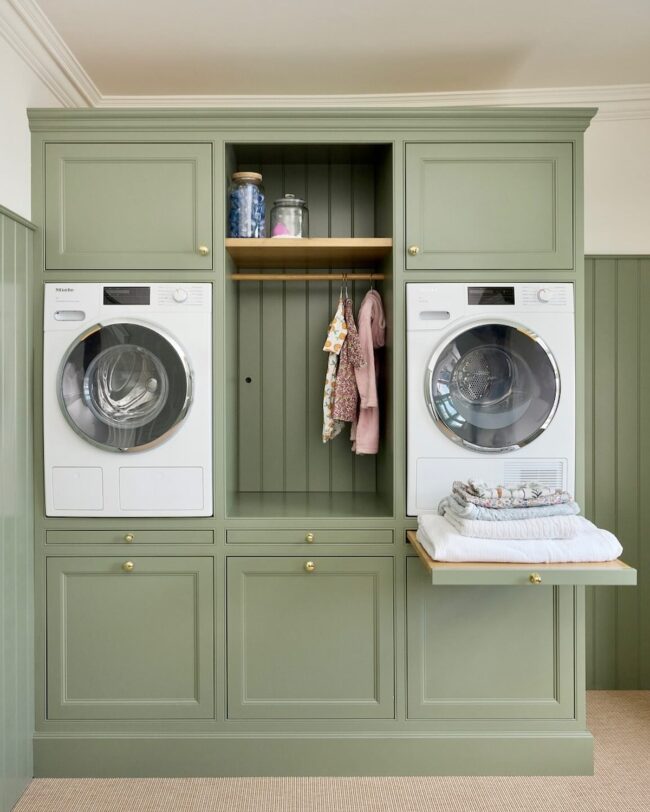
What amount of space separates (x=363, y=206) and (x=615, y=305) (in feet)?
3.99

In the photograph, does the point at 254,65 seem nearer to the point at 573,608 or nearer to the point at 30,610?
the point at 30,610

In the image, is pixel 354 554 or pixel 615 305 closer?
pixel 354 554

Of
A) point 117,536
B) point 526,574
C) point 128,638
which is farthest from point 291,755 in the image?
point 526,574

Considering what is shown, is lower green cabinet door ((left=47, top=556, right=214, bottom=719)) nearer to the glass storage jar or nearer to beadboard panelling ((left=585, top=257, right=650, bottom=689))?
the glass storage jar

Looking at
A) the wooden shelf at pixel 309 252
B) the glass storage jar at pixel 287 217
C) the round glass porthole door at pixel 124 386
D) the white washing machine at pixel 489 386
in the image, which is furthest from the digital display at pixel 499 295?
the round glass porthole door at pixel 124 386

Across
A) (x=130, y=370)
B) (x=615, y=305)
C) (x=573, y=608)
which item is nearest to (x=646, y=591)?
(x=573, y=608)

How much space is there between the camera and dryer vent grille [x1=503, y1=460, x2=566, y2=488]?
91.6 inches

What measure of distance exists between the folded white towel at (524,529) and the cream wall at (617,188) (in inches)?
58.0

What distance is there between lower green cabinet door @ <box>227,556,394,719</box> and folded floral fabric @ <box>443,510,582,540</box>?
48cm

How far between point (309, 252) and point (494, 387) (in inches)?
34.6

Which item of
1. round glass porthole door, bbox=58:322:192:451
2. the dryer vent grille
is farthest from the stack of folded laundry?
round glass porthole door, bbox=58:322:192:451

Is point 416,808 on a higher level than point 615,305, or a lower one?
lower

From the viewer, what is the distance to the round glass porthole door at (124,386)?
7.49ft

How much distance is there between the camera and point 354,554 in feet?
7.68
